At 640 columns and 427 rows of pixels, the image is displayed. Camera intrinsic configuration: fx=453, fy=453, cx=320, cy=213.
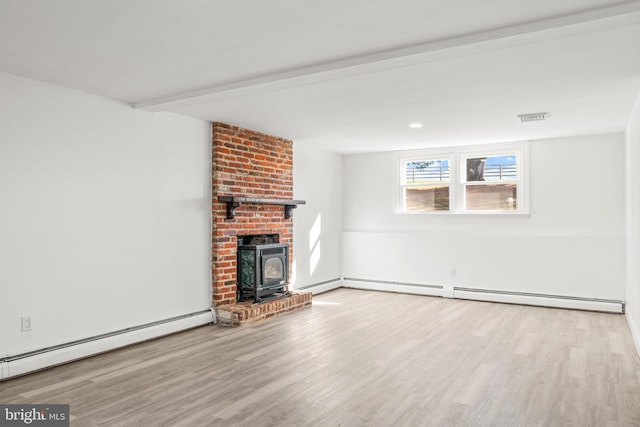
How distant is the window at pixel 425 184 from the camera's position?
7.08 m

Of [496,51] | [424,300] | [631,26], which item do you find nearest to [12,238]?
[496,51]

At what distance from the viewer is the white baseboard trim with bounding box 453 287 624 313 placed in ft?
18.6

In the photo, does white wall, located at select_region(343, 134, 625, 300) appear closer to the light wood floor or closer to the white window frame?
the white window frame

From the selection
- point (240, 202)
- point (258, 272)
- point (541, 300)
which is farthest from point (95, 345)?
point (541, 300)

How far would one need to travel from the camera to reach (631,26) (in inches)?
100.0

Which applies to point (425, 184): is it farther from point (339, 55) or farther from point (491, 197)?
point (339, 55)

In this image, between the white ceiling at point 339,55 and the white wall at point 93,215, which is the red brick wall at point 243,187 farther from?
the white ceiling at point 339,55

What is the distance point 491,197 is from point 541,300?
159 centimetres

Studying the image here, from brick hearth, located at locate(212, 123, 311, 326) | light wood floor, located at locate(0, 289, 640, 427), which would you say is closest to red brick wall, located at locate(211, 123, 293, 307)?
brick hearth, located at locate(212, 123, 311, 326)

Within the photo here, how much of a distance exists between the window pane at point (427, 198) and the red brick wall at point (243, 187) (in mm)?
2108

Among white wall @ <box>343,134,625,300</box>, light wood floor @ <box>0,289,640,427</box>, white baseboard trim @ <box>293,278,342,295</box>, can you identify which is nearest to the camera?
light wood floor @ <box>0,289,640,427</box>

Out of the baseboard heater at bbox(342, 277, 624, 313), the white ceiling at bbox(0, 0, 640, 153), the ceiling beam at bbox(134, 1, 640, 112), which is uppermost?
the white ceiling at bbox(0, 0, 640, 153)

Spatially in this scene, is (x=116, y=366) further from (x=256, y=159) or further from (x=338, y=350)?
(x=256, y=159)

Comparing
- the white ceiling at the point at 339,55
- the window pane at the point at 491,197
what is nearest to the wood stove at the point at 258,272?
the white ceiling at the point at 339,55
